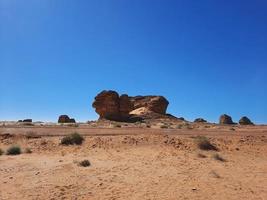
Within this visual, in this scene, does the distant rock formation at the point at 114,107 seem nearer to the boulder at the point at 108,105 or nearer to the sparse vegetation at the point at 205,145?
the boulder at the point at 108,105

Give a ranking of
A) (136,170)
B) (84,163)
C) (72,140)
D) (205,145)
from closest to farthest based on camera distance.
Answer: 1. (136,170)
2. (84,163)
3. (205,145)
4. (72,140)

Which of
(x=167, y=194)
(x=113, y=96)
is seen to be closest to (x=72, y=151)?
(x=167, y=194)

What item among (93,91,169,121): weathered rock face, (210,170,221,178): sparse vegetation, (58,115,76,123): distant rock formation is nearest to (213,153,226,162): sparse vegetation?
(210,170,221,178): sparse vegetation

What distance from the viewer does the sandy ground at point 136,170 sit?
14.3 meters

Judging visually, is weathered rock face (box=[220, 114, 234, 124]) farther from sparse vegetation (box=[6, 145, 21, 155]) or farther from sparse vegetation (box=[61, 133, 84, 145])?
sparse vegetation (box=[6, 145, 21, 155])

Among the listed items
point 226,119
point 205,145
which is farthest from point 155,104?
point 205,145

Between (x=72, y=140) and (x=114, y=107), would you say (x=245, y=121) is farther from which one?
(x=72, y=140)

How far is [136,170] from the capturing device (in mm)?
17656

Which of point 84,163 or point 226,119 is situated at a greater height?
point 226,119

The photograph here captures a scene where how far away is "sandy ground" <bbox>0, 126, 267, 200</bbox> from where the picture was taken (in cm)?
1428

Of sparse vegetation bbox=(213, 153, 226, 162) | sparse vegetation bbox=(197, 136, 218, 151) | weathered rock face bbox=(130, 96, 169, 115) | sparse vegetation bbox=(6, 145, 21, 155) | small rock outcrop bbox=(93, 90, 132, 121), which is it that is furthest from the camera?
weathered rock face bbox=(130, 96, 169, 115)

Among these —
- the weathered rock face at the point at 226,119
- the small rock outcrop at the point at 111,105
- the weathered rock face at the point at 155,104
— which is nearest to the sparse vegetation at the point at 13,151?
the small rock outcrop at the point at 111,105

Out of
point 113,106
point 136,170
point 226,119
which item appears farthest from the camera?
point 226,119

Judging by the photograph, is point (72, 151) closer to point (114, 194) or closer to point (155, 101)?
point (114, 194)
